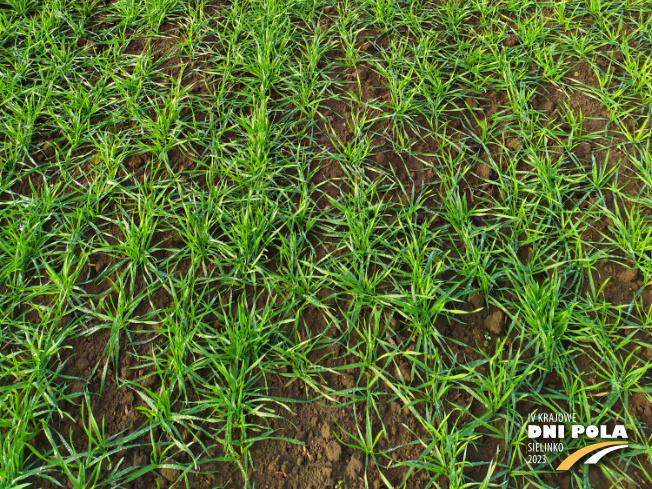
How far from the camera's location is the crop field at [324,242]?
167 cm

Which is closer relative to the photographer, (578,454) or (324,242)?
(578,454)

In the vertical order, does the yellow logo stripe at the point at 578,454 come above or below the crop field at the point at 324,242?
below

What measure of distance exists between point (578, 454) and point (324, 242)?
129 centimetres

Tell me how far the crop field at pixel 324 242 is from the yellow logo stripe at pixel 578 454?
2 centimetres

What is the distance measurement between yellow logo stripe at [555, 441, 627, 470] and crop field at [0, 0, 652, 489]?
20mm

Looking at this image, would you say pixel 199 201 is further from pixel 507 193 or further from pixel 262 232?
pixel 507 193

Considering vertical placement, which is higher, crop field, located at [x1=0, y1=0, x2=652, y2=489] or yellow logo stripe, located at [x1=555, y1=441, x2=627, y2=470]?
crop field, located at [x1=0, y1=0, x2=652, y2=489]

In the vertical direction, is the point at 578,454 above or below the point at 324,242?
below

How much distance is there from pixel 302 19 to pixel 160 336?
7.53ft

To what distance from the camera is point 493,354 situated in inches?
73.4

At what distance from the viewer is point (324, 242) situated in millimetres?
2170

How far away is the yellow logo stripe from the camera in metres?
1.60

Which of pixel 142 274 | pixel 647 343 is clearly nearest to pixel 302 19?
pixel 142 274

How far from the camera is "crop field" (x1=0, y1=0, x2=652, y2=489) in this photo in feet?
5.48
